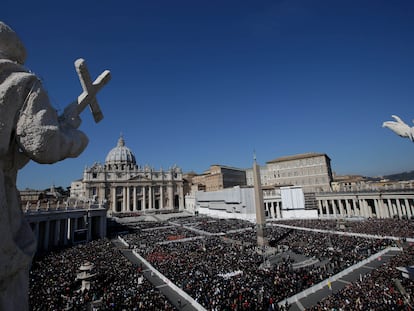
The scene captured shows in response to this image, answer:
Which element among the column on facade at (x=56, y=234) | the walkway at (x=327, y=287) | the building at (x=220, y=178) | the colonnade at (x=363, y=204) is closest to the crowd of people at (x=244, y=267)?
the walkway at (x=327, y=287)

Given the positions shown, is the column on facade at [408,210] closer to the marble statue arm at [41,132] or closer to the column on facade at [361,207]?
the column on facade at [361,207]

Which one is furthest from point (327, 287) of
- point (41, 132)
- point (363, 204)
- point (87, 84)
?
point (363, 204)

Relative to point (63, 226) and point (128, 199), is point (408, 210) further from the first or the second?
point (128, 199)

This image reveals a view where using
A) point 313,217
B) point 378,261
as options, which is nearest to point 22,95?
point 378,261

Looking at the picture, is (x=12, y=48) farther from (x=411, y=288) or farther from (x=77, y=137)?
(x=411, y=288)

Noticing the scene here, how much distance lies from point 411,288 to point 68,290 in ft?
62.0

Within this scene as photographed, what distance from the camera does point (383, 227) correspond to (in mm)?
30391

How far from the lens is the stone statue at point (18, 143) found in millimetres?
3213

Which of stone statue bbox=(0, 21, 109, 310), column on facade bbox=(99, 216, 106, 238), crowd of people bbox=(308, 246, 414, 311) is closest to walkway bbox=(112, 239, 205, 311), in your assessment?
crowd of people bbox=(308, 246, 414, 311)

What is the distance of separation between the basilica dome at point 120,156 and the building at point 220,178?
29207 millimetres

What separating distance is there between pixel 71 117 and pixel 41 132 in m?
0.87

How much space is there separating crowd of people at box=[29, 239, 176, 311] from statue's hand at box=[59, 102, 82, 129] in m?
10.5

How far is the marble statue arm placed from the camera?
10.9 feet

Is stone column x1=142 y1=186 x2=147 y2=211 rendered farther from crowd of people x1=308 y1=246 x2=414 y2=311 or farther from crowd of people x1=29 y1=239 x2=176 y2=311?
crowd of people x1=308 y1=246 x2=414 y2=311
